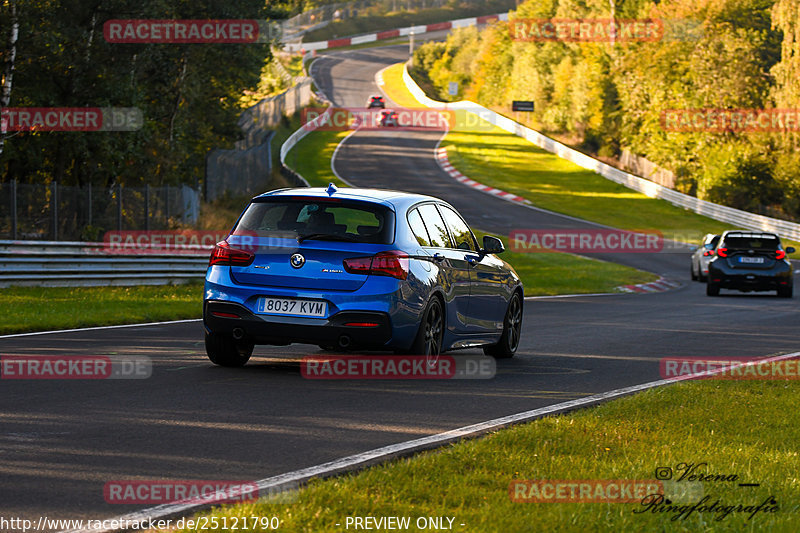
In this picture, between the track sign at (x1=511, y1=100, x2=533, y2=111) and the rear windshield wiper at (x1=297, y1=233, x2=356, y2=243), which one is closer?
the rear windshield wiper at (x1=297, y1=233, x2=356, y2=243)

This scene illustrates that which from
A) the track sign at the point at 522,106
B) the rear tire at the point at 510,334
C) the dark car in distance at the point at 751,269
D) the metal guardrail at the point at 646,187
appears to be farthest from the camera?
the track sign at the point at 522,106

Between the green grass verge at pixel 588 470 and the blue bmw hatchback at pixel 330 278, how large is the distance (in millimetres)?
2188

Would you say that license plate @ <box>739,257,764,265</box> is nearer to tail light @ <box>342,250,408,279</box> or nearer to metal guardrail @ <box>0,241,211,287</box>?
metal guardrail @ <box>0,241,211,287</box>

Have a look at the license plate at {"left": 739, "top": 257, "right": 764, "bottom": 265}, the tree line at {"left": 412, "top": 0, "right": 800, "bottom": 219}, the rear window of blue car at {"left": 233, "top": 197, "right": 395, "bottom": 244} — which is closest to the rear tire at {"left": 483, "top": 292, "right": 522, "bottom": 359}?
the rear window of blue car at {"left": 233, "top": 197, "right": 395, "bottom": 244}

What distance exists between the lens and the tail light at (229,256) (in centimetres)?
1025

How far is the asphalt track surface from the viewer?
6.21 meters

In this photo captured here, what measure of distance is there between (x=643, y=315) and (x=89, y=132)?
13550mm

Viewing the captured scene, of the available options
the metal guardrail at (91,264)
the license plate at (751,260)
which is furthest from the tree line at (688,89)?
the metal guardrail at (91,264)

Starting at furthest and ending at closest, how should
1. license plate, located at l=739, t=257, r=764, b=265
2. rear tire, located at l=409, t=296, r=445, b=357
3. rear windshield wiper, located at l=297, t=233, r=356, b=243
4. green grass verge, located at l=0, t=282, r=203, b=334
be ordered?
license plate, located at l=739, t=257, r=764, b=265 → green grass verge, located at l=0, t=282, r=203, b=334 → rear tire, located at l=409, t=296, r=445, b=357 → rear windshield wiper, located at l=297, t=233, r=356, b=243

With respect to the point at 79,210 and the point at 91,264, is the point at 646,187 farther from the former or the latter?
the point at 91,264

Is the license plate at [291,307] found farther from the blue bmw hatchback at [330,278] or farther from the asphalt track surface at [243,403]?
the asphalt track surface at [243,403]

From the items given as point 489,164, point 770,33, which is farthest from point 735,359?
point 770,33

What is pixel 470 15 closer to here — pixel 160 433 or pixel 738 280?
pixel 738 280

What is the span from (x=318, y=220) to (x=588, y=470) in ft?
15.3
